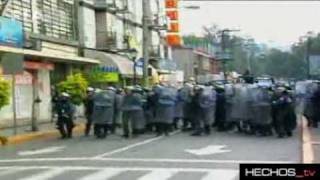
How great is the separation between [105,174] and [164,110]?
32.0ft

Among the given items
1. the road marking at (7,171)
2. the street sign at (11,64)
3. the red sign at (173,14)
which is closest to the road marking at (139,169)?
the road marking at (7,171)

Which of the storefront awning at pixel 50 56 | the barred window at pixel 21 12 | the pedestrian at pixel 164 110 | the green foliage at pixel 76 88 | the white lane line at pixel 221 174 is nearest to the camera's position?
the white lane line at pixel 221 174

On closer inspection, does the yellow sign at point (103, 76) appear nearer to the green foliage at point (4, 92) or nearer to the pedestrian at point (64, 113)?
the pedestrian at point (64, 113)

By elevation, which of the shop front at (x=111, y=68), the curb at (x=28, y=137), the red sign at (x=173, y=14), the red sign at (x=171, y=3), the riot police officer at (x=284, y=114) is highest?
the red sign at (x=171, y=3)

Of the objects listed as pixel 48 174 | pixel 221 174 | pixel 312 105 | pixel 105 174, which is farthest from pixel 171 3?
pixel 221 174

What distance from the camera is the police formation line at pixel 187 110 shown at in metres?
20.0

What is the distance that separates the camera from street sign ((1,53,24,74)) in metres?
21.2

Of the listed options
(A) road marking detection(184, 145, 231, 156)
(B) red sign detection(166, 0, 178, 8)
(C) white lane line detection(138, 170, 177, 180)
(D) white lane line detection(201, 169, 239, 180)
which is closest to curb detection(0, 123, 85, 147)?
(A) road marking detection(184, 145, 231, 156)

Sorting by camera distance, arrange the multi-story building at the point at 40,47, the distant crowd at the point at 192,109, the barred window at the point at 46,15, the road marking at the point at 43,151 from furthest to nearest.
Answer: the barred window at the point at 46,15
the multi-story building at the point at 40,47
the distant crowd at the point at 192,109
the road marking at the point at 43,151

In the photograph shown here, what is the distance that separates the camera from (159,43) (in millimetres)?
58688

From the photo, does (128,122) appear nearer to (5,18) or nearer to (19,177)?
(5,18)

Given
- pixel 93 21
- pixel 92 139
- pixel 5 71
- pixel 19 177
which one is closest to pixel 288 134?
pixel 92 139

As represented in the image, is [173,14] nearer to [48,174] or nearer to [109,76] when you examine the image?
[109,76]

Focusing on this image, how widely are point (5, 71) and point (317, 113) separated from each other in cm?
973
